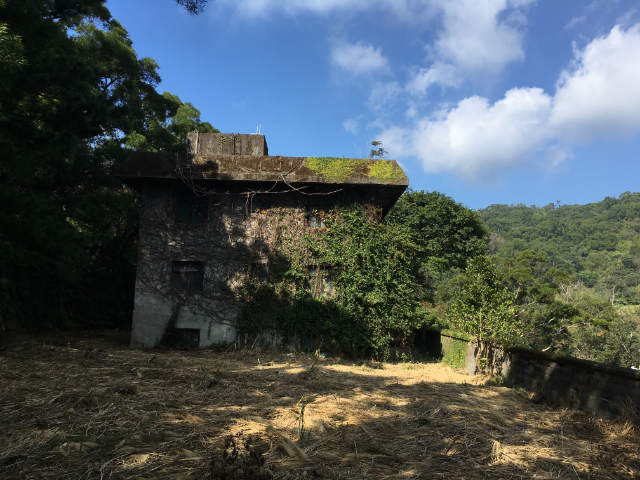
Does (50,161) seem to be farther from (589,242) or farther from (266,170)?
(589,242)

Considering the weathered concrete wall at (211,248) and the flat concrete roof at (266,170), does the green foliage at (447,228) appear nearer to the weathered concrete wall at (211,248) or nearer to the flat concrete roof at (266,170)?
the flat concrete roof at (266,170)

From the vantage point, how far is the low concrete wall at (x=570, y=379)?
5852mm

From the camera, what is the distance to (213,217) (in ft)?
42.1

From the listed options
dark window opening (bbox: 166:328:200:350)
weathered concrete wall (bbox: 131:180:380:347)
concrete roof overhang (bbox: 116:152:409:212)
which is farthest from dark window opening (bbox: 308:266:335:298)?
dark window opening (bbox: 166:328:200:350)

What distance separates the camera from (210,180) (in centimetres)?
1255

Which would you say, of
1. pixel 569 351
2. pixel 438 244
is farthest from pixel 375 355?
pixel 569 351

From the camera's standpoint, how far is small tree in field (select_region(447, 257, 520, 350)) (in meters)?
10.0

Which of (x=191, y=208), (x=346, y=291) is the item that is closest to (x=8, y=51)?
(x=191, y=208)

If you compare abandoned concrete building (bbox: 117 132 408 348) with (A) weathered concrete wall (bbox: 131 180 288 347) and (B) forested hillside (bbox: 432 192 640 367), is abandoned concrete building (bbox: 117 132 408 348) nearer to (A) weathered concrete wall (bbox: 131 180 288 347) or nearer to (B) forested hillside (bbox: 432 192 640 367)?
(A) weathered concrete wall (bbox: 131 180 288 347)

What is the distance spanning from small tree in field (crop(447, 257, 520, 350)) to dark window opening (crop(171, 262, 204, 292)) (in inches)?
293

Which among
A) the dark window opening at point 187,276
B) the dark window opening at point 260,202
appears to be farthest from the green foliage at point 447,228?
the dark window opening at point 187,276

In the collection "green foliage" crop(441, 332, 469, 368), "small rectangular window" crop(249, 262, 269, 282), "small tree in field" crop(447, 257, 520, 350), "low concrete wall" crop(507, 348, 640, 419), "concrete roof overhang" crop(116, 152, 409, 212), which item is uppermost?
"concrete roof overhang" crop(116, 152, 409, 212)

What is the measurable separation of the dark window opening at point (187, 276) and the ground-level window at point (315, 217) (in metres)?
3.72

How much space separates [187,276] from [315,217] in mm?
4375
